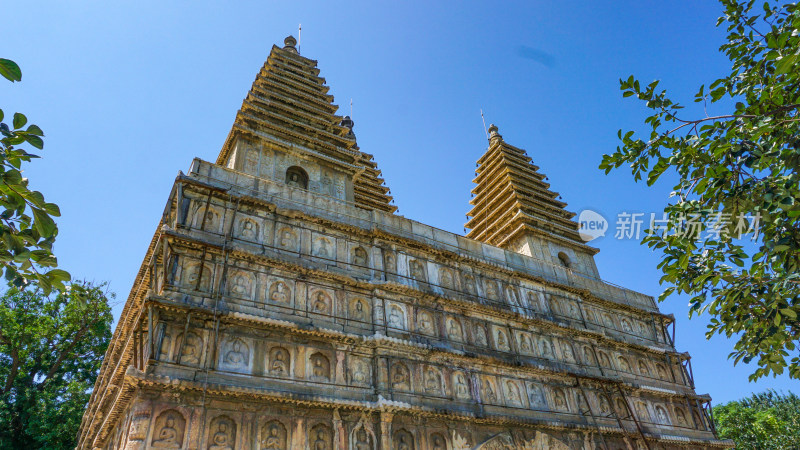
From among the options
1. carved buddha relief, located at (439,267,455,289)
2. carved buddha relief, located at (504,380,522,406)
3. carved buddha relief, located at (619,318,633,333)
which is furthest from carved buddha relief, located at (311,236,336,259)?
carved buddha relief, located at (619,318,633,333)

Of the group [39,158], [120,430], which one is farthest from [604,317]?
[39,158]

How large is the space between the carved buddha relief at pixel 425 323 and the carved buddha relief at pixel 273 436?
496 cm

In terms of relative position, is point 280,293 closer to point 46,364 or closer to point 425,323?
point 425,323

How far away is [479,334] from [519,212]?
9.14m

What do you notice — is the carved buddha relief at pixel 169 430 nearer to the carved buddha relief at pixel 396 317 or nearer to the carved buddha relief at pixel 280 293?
the carved buddha relief at pixel 280 293

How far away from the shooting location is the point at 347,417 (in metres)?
11.7

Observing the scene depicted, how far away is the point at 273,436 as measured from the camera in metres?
10.8

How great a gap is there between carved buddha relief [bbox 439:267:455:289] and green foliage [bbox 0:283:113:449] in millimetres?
14918

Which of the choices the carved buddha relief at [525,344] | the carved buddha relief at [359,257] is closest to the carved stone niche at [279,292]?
the carved buddha relief at [359,257]

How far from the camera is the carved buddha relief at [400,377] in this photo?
12.9 m

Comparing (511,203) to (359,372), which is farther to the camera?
(511,203)

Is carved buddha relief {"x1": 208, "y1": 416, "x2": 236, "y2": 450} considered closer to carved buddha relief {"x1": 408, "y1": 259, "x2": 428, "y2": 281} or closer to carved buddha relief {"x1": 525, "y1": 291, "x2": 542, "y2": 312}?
carved buddha relief {"x1": 408, "y1": 259, "x2": 428, "y2": 281}

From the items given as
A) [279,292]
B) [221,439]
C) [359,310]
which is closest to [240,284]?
[279,292]

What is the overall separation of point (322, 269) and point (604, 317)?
40.7 feet
